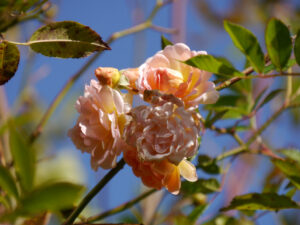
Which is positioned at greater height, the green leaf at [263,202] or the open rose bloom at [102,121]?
the open rose bloom at [102,121]

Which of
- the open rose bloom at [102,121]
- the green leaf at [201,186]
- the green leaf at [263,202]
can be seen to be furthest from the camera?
the green leaf at [201,186]

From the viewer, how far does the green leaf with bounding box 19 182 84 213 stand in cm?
31

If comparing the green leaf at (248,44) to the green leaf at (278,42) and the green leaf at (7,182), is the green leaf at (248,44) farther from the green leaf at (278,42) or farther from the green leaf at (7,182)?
the green leaf at (7,182)

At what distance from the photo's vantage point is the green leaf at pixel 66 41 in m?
0.44

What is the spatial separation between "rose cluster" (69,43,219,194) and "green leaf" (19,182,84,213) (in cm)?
10

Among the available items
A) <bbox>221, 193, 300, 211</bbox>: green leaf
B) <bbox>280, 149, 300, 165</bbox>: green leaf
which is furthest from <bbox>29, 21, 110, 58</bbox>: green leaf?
<bbox>280, 149, 300, 165</bbox>: green leaf

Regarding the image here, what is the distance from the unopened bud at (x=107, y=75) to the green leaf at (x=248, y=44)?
142 mm

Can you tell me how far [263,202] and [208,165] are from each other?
14 centimetres

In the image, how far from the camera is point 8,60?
1.43ft

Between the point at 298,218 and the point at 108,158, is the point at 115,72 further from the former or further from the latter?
the point at 298,218

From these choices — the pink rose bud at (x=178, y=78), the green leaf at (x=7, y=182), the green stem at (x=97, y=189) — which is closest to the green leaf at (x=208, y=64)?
the pink rose bud at (x=178, y=78)

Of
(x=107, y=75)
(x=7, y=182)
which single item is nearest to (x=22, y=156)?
(x=7, y=182)

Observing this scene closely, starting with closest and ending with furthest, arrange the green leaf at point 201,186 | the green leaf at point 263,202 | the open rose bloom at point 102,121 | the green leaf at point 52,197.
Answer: the green leaf at point 52,197 → the open rose bloom at point 102,121 → the green leaf at point 263,202 → the green leaf at point 201,186

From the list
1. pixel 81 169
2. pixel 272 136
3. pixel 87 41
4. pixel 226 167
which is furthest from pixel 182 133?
pixel 81 169
